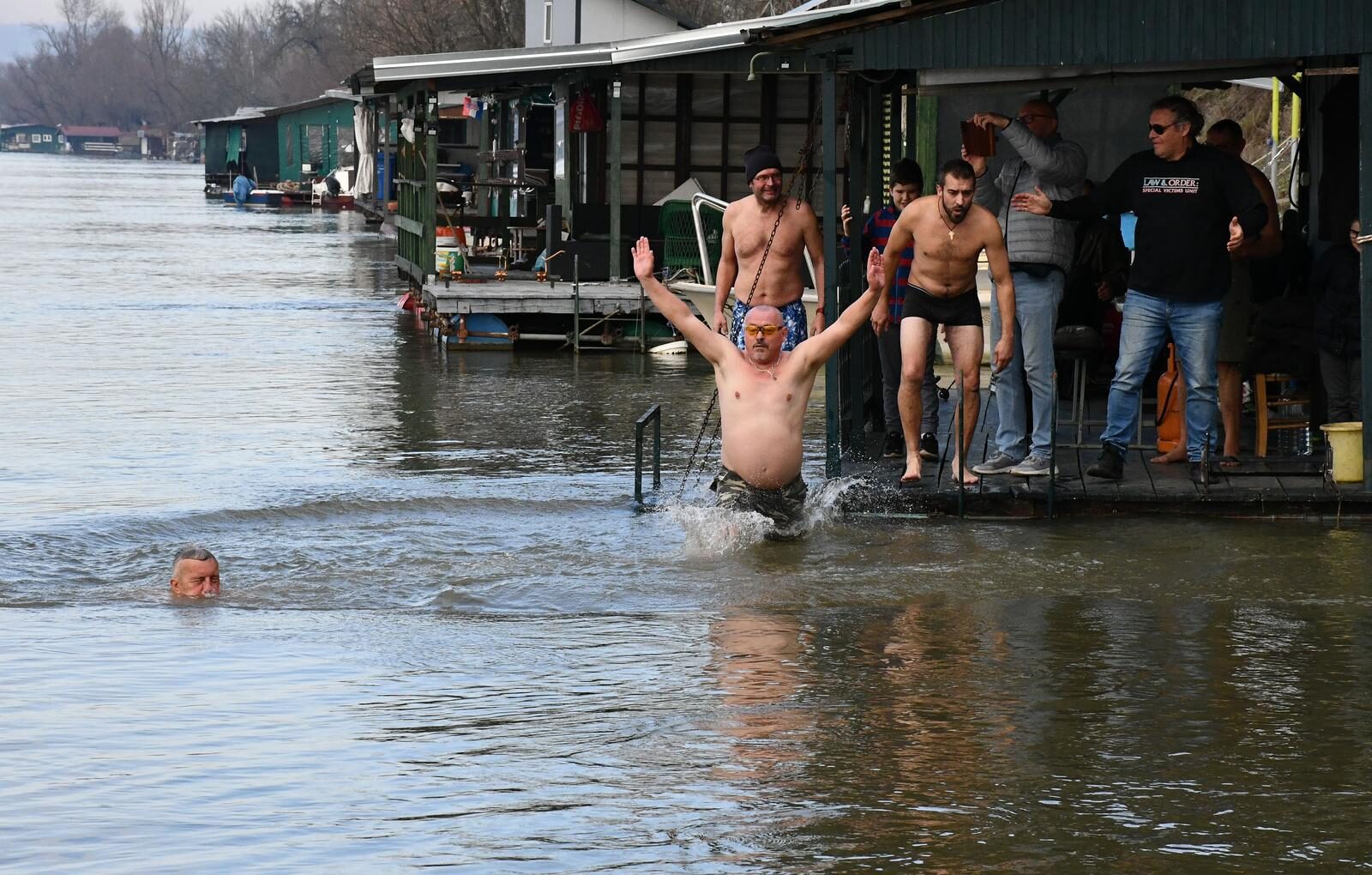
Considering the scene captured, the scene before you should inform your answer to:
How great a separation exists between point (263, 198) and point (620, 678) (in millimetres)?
70751

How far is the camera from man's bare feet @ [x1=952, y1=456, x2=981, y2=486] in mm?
10844

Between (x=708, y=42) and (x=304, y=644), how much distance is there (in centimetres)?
1227

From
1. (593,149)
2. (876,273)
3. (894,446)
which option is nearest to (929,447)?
(894,446)

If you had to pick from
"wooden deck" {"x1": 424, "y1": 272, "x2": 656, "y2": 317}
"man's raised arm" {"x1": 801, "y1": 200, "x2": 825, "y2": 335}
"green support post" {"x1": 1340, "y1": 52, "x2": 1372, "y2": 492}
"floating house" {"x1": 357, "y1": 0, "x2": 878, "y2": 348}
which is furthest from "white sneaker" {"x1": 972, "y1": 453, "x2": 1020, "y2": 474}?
"wooden deck" {"x1": 424, "y1": 272, "x2": 656, "y2": 317}

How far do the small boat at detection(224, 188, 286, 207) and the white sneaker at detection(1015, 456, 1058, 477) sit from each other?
63.7m

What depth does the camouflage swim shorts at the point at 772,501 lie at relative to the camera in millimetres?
10281

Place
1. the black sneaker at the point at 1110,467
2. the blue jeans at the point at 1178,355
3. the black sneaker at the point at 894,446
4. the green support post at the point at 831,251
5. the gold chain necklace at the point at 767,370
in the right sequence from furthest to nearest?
1. the black sneaker at the point at 894,446
2. the green support post at the point at 831,251
3. the black sneaker at the point at 1110,467
4. the blue jeans at the point at 1178,355
5. the gold chain necklace at the point at 767,370

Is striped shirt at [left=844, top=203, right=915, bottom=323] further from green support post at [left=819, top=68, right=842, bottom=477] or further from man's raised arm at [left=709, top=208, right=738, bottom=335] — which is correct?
man's raised arm at [left=709, top=208, right=738, bottom=335]

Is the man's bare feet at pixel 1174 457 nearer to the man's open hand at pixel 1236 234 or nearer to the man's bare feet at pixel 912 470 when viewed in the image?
the man's bare feet at pixel 912 470

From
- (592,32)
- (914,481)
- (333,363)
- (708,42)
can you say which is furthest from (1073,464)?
(592,32)

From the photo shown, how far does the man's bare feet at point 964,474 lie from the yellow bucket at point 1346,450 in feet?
6.42

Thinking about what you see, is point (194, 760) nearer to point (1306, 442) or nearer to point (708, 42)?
point (1306, 442)

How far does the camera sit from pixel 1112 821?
591cm

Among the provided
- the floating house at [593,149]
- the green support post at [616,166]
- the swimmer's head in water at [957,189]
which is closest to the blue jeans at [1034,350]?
the swimmer's head in water at [957,189]
